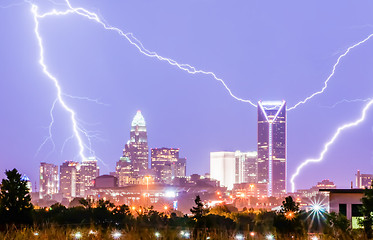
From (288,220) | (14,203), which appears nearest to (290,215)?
(288,220)

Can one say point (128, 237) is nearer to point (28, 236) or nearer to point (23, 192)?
point (28, 236)

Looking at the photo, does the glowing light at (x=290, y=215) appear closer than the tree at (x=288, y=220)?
No

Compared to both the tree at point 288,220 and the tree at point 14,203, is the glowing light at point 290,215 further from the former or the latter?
the tree at point 14,203

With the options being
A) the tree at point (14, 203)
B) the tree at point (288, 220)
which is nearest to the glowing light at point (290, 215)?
the tree at point (288, 220)

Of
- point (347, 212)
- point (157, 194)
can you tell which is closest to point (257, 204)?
point (157, 194)

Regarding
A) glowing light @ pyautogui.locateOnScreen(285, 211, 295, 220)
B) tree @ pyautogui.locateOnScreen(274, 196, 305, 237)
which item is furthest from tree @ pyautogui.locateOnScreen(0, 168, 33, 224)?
glowing light @ pyautogui.locateOnScreen(285, 211, 295, 220)

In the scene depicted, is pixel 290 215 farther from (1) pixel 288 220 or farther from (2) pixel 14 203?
(2) pixel 14 203

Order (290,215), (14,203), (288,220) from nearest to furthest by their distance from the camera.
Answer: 1. (14,203)
2. (288,220)
3. (290,215)

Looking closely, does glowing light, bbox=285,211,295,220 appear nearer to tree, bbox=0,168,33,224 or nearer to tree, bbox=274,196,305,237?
tree, bbox=274,196,305,237
